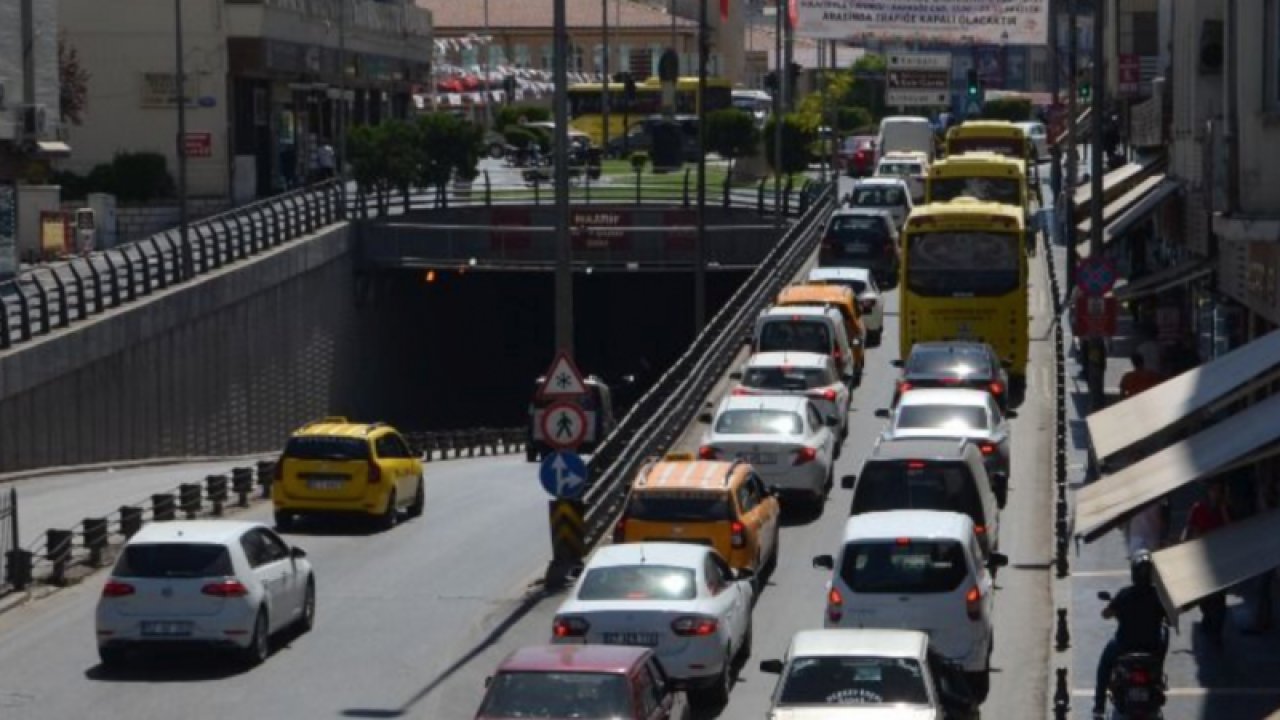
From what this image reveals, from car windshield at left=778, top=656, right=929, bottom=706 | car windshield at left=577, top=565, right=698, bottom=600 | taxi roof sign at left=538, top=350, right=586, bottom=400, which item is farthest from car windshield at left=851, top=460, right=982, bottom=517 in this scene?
car windshield at left=778, top=656, right=929, bottom=706

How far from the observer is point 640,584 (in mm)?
24391

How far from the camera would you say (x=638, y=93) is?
410 ft

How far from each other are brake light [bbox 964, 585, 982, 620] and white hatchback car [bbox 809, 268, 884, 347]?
30422mm

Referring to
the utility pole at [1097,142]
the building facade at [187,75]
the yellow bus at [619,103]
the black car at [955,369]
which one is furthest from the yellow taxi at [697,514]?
the yellow bus at [619,103]

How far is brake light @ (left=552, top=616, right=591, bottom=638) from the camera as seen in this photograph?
23.9 m

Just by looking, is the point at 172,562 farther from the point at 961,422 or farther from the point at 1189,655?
the point at 961,422

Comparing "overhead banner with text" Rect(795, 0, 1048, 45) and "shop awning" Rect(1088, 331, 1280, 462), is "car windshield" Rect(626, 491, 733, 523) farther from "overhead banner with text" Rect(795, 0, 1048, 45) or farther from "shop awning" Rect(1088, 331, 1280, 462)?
"overhead banner with text" Rect(795, 0, 1048, 45)

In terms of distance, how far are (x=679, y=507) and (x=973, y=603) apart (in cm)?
581

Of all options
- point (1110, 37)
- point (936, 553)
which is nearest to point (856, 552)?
point (936, 553)

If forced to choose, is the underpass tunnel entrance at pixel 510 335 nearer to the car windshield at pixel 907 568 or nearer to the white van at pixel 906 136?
the white van at pixel 906 136

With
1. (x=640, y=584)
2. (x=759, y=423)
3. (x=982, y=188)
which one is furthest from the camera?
(x=982, y=188)

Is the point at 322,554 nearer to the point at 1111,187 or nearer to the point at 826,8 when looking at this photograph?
the point at 1111,187

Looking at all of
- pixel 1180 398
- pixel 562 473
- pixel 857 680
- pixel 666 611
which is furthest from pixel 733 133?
pixel 857 680

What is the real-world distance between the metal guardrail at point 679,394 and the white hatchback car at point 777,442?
147 cm
